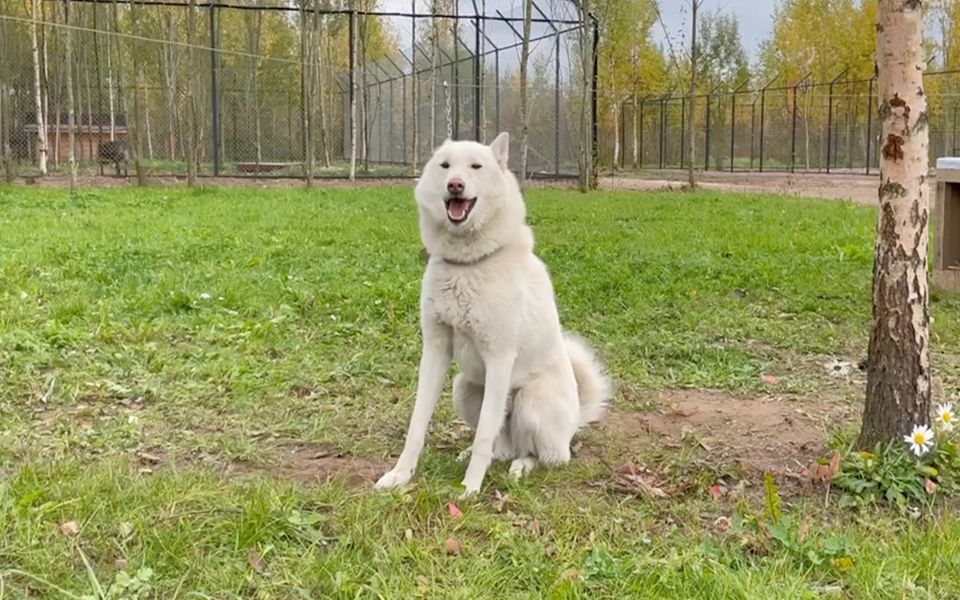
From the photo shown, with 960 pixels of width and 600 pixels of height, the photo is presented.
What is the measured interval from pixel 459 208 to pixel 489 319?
1.30 ft

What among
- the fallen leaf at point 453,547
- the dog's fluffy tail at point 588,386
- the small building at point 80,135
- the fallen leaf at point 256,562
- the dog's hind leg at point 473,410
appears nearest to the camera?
the fallen leaf at point 256,562

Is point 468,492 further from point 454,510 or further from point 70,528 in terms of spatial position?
point 70,528

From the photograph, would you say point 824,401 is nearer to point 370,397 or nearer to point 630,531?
point 630,531

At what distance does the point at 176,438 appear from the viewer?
3.47 meters

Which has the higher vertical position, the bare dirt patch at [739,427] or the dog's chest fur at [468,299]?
the dog's chest fur at [468,299]

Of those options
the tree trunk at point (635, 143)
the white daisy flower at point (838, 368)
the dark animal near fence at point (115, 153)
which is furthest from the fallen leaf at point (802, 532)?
the tree trunk at point (635, 143)

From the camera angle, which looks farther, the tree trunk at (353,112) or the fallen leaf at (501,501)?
the tree trunk at (353,112)

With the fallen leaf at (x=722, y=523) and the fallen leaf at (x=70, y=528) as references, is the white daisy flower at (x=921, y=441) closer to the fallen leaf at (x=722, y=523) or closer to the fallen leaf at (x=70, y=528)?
the fallen leaf at (x=722, y=523)

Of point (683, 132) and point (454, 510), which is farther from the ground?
point (683, 132)

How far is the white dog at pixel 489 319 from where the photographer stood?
3.03m

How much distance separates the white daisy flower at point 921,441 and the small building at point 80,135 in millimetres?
20836

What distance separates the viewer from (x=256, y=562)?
2.24 metres

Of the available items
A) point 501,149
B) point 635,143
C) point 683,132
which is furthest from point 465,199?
point 683,132

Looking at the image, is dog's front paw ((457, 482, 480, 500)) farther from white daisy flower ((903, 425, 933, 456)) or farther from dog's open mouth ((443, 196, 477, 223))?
white daisy flower ((903, 425, 933, 456))
